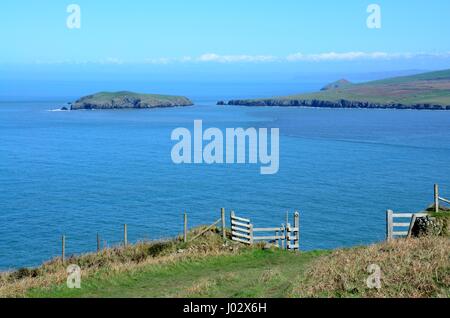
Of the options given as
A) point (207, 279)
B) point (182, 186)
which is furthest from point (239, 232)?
point (182, 186)

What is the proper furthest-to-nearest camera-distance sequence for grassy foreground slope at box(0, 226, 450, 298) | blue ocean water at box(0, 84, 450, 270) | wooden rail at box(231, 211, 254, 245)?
blue ocean water at box(0, 84, 450, 270) → wooden rail at box(231, 211, 254, 245) → grassy foreground slope at box(0, 226, 450, 298)

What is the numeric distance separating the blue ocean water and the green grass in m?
16.8

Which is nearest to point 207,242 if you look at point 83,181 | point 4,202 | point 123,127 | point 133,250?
point 133,250

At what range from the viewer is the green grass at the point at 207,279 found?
67.3ft

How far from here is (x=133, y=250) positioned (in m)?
31.6

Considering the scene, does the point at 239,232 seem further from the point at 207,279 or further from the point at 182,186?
the point at 182,186

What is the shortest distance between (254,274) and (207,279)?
201 cm

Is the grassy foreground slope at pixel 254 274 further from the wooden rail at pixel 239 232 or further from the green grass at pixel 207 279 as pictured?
the wooden rail at pixel 239 232

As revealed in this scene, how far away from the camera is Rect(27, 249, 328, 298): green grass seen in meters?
20.5

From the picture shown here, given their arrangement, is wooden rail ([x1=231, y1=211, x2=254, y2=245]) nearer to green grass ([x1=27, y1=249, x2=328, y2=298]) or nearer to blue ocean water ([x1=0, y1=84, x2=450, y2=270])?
green grass ([x1=27, y1=249, x2=328, y2=298])

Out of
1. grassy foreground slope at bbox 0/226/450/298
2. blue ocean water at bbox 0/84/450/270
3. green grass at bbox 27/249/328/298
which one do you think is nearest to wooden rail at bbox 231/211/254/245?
grassy foreground slope at bbox 0/226/450/298

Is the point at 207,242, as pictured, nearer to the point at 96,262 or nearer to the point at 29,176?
the point at 96,262

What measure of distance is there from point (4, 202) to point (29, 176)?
15.9 metres

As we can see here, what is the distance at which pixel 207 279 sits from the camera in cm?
2284
